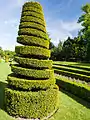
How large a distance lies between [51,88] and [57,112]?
1.72m

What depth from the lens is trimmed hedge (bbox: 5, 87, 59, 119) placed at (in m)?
11.5

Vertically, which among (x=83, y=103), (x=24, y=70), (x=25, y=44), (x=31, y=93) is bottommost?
(x=83, y=103)

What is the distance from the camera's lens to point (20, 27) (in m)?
12.8

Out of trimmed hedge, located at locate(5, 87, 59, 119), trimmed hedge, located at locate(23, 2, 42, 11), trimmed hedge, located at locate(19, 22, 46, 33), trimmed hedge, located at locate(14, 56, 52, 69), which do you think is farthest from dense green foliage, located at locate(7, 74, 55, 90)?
trimmed hedge, located at locate(23, 2, 42, 11)

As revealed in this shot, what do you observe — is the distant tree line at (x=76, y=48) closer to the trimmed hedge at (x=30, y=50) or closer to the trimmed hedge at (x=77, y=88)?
the trimmed hedge at (x=77, y=88)

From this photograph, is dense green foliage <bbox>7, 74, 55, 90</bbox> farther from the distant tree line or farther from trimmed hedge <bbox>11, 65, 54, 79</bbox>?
the distant tree line

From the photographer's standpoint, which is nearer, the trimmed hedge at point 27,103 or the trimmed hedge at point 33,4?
the trimmed hedge at point 27,103

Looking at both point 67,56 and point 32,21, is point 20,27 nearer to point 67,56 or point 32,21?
point 32,21

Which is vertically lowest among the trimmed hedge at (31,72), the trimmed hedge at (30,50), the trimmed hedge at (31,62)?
the trimmed hedge at (31,72)

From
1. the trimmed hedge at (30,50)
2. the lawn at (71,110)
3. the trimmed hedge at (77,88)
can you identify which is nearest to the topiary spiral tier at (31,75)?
the trimmed hedge at (30,50)

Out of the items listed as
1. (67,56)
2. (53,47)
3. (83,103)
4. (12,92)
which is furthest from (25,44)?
(53,47)

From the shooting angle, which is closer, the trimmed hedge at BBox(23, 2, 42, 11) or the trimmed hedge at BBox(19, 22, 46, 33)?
the trimmed hedge at BBox(19, 22, 46, 33)

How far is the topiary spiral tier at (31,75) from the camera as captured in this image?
11531 millimetres

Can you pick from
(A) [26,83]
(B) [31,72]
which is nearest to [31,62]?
(B) [31,72]
